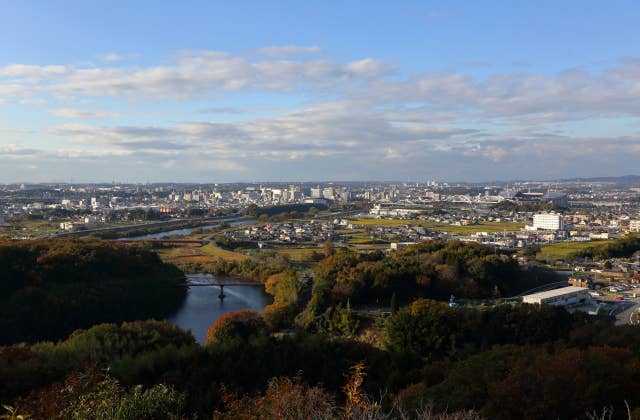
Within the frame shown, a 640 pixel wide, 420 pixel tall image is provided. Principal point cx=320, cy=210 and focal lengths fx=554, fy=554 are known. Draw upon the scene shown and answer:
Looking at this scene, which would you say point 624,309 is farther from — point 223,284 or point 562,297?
point 223,284

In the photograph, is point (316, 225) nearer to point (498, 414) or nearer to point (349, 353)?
point (349, 353)

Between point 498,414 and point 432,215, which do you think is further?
point 432,215

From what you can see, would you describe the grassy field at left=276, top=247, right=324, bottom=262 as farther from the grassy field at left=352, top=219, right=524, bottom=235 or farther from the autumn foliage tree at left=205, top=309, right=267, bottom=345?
the autumn foliage tree at left=205, top=309, right=267, bottom=345

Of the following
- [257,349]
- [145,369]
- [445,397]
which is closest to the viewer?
[445,397]

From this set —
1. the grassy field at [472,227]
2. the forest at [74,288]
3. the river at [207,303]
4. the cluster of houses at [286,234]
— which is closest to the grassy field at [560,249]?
the grassy field at [472,227]

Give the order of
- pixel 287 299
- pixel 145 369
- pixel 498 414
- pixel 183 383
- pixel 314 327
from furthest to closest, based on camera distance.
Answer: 1. pixel 287 299
2. pixel 314 327
3. pixel 145 369
4. pixel 183 383
5. pixel 498 414

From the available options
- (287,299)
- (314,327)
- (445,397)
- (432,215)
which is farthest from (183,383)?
(432,215)

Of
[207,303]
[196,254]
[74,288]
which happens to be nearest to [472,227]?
[196,254]
